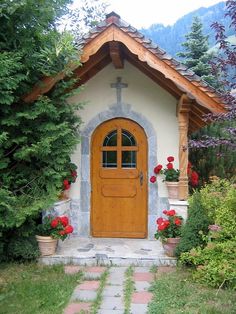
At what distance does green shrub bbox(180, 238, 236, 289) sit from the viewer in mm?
4859

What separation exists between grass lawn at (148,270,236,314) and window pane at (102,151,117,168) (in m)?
2.62

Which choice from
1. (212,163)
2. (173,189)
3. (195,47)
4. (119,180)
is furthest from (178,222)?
(195,47)

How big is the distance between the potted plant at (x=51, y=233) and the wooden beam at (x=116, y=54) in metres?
2.79

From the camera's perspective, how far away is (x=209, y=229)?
18.3 ft

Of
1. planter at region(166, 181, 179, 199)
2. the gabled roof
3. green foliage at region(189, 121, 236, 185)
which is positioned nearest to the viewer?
the gabled roof

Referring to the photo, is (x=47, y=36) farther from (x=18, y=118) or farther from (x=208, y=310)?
(x=208, y=310)

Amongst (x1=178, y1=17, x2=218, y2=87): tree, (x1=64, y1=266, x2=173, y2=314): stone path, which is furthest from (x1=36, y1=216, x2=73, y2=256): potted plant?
(x1=178, y1=17, x2=218, y2=87): tree

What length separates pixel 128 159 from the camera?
23.8 ft

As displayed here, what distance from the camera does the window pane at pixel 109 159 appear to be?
7.27m

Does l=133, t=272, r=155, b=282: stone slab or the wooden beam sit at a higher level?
the wooden beam

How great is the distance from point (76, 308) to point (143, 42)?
3.94 meters

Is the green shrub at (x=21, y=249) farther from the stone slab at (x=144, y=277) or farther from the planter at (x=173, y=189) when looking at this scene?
the planter at (x=173, y=189)

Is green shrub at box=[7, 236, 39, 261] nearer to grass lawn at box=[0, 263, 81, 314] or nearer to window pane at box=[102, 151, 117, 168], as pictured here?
grass lawn at box=[0, 263, 81, 314]

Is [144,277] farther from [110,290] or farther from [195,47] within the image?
[195,47]
